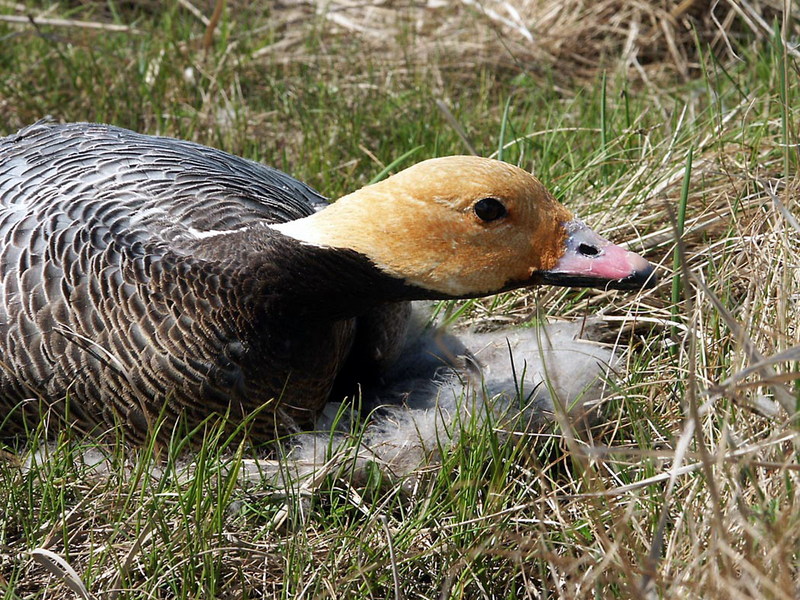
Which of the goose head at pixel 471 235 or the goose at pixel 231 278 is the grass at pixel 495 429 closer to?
the goose at pixel 231 278

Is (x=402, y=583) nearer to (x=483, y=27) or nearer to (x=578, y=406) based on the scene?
(x=578, y=406)

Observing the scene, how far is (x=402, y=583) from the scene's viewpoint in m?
2.57

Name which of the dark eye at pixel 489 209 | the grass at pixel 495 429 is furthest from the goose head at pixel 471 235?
the grass at pixel 495 429

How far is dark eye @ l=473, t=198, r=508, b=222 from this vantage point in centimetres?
261

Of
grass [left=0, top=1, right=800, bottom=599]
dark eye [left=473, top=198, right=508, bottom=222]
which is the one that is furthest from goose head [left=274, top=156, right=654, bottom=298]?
grass [left=0, top=1, right=800, bottom=599]

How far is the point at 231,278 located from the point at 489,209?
758mm

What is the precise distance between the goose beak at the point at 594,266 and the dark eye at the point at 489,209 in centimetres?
21

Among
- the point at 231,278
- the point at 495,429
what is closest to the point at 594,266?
the point at 495,429

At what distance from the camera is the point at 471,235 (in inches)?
104

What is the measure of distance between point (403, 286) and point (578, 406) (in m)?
0.79

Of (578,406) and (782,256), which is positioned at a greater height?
(782,256)

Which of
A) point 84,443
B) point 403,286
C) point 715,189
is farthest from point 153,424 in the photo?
point 715,189

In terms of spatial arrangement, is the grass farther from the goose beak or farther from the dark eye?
the dark eye

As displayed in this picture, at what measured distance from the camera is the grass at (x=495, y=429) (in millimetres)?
2258
